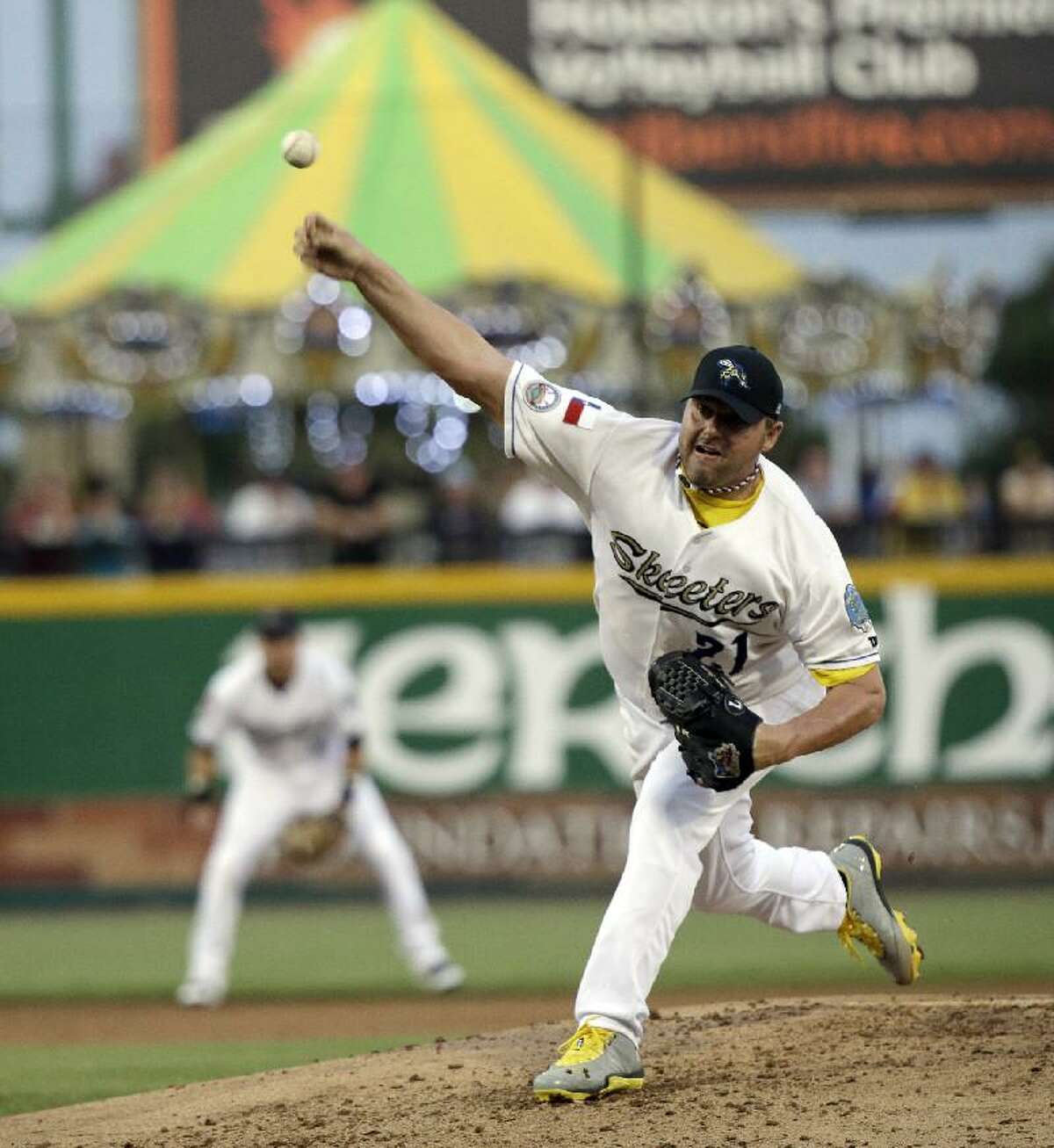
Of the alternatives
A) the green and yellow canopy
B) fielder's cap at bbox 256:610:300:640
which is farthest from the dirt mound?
the green and yellow canopy

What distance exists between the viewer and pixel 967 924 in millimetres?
10969

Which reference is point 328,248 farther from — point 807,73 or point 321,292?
point 807,73

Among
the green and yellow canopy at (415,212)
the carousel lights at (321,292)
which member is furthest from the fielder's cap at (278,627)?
the green and yellow canopy at (415,212)

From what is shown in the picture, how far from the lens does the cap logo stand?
198 inches

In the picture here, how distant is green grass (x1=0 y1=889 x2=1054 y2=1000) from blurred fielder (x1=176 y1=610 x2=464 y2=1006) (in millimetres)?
342

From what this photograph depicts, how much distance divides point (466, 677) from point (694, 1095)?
22.4 ft

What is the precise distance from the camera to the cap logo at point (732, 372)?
198 inches

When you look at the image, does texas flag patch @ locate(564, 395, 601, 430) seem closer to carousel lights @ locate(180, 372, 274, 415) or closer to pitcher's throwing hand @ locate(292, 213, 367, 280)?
pitcher's throwing hand @ locate(292, 213, 367, 280)

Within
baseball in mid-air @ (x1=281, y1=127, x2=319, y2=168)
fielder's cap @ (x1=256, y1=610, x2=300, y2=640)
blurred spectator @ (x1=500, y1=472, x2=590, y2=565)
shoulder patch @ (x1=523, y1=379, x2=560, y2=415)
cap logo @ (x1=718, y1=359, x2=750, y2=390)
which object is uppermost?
baseball in mid-air @ (x1=281, y1=127, x2=319, y2=168)

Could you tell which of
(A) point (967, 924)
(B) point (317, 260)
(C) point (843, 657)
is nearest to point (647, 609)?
(C) point (843, 657)

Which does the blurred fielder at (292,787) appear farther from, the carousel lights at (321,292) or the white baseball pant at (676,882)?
the white baseball pant at (676,882)

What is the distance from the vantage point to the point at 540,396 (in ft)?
17.3

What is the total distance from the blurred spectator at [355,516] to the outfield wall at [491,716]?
0.15 metres

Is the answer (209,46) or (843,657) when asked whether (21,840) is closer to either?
(209,46)
